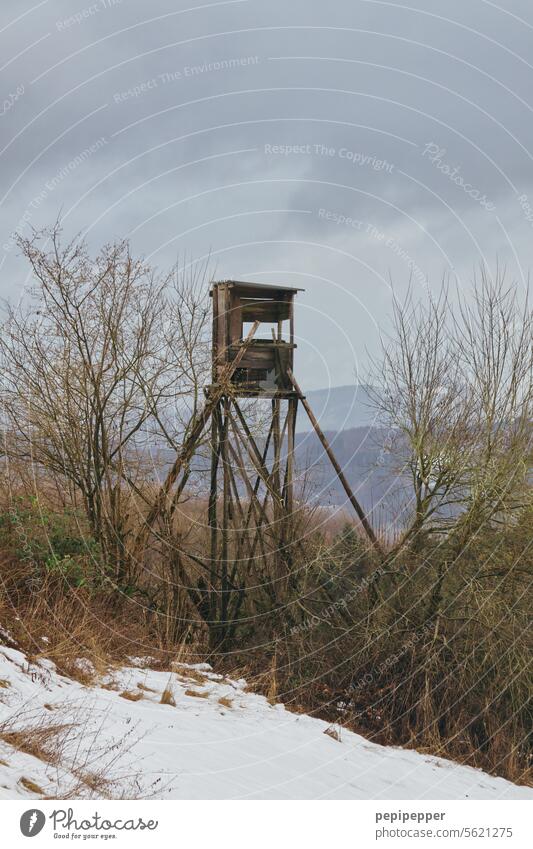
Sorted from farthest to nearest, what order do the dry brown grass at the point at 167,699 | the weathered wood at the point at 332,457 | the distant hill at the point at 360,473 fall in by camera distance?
the weathered wood at the point at 332,457 < the distant hill at the point at 360,473 < the dry brown grass at the point at 167,699

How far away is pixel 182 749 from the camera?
823 cm

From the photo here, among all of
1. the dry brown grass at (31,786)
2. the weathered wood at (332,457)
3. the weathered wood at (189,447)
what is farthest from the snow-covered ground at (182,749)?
the weathered wood at (332,457)

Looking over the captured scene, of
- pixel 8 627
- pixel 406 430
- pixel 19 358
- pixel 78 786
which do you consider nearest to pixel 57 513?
pixel 19 358

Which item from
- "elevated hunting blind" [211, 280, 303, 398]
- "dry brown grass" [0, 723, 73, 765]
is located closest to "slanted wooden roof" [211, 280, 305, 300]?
"elevated hunting blind" [211, 280, 303, 398]

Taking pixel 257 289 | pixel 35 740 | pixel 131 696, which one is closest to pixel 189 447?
pixel 257 289

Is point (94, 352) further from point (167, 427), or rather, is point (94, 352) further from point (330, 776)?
point (330, 776)

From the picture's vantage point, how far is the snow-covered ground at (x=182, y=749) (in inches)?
266

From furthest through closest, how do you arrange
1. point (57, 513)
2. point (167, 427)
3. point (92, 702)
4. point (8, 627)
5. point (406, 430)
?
point (167, 427), point (406, 430), point (57, 513), point (8, 627), point (92, 702)

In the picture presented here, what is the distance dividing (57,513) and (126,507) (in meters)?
1.71

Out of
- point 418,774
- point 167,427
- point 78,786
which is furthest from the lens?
point 167,427

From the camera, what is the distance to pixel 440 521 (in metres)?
13.9

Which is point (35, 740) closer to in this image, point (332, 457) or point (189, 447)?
point (189, 447)

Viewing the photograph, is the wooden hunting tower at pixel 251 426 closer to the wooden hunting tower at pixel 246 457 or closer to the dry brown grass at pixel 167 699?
the wooden hunting tower at pixel 246 457

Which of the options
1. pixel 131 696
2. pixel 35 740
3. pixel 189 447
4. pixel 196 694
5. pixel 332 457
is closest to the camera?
pixel 35 740
